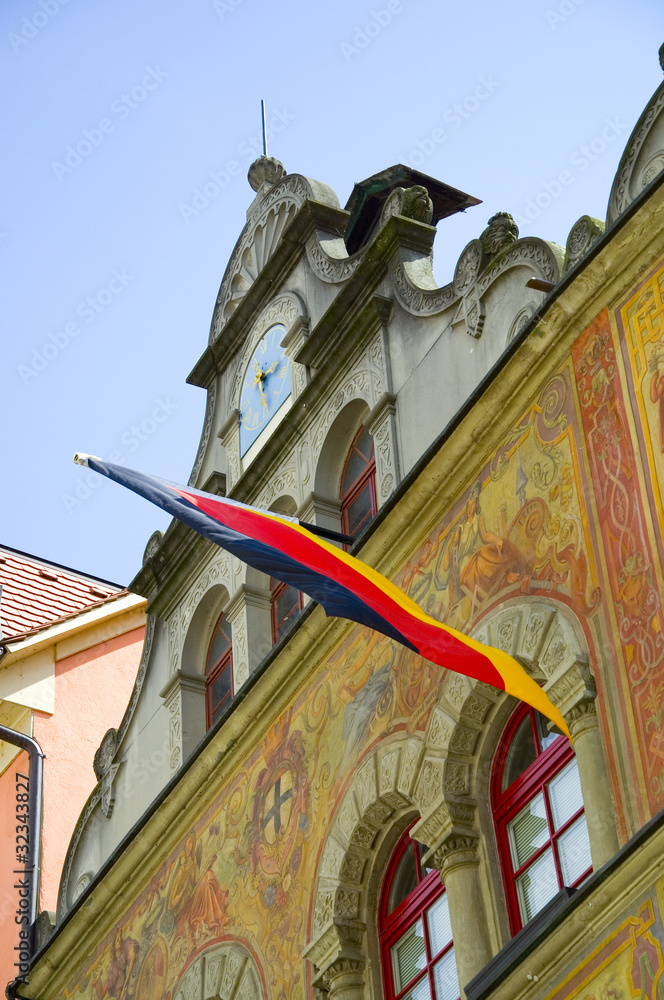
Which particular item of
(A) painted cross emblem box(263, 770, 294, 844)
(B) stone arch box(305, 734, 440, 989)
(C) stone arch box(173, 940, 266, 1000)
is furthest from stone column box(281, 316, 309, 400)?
(C) stone arch box(173, 940, 266, 1000)

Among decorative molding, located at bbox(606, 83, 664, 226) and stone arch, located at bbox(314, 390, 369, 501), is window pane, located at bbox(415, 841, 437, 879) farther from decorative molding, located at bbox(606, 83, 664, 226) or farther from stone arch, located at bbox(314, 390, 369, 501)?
decorative molding, located at bbox(606, 83, 664, 226)

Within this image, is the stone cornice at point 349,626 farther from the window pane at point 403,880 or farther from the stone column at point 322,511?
the window pane at point 403,880

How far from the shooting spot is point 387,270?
42.2 ft

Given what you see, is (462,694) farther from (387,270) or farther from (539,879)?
(387,270)

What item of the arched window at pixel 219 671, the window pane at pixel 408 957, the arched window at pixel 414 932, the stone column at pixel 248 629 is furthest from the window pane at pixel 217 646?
the window pane at pixel 408 957

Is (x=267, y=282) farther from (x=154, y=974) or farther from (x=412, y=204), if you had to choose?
(x=154, y=974)

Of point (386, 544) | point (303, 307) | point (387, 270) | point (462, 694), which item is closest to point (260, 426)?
point (303, 307)

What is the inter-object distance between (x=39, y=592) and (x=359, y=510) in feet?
27.0

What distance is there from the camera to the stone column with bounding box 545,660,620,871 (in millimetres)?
8500

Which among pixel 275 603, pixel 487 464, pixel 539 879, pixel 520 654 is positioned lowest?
pixel 539 879

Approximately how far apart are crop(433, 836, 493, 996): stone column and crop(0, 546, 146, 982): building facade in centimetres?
704

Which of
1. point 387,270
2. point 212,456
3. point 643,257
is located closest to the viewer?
point 643,257

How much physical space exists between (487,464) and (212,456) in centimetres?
499

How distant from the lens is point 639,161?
10.1 m
